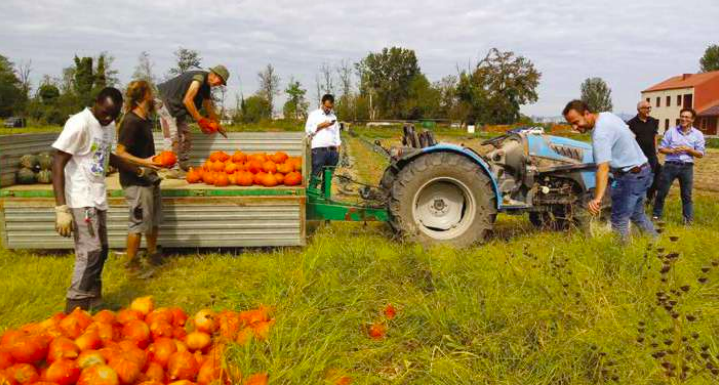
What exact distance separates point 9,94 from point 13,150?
59.2 meters

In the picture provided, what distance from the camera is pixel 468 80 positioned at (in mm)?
55969

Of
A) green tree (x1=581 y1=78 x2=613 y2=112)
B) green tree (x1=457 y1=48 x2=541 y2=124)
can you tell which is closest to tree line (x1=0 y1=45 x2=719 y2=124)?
green tree (x1=457 y1=48 x2=541 y2=124)

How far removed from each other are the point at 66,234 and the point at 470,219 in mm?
3891

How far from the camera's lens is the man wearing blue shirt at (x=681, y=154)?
284 inches

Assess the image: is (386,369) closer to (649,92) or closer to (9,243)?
(9,243)

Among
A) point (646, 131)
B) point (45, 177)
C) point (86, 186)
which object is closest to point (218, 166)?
point (45, 177)

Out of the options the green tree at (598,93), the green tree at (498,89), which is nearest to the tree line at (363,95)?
the green tree at (498,89)

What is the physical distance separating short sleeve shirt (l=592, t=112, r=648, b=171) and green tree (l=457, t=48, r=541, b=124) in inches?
2050

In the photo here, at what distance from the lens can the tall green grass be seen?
2908mm

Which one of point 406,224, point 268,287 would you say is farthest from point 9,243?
point 406,224

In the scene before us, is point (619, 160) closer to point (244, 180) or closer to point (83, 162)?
point (244, 180)

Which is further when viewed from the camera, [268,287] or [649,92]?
[649,92]

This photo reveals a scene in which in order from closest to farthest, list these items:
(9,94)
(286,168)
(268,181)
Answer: (268,181)
(286,168)
(9,94)

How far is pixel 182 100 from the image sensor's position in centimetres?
623
